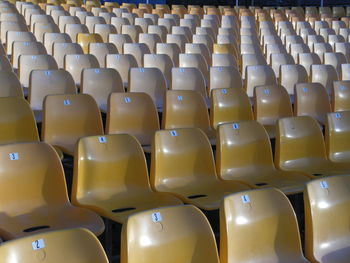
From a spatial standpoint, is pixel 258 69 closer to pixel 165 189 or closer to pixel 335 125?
pixel 335 125

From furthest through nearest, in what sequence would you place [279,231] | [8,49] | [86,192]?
1. [8,49]
2. [86,192]
3. [279,231]

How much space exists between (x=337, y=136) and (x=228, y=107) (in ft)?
2.73

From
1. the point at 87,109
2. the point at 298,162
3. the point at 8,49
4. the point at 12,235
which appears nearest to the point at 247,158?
the point at 298,162

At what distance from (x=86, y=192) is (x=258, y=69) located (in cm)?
300

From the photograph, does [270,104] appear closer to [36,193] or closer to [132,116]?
[132,116]

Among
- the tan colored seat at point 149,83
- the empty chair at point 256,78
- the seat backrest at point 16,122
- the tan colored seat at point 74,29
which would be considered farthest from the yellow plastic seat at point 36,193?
the tan colored seat at point 74,29

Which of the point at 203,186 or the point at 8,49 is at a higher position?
the point at 8,49

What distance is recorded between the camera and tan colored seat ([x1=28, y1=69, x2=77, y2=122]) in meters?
4.59

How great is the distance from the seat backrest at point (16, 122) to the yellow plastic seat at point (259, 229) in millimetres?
1644

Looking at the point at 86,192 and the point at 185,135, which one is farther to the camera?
the point at 185,135

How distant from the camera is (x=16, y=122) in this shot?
370cm

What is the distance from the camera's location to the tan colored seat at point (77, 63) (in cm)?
546

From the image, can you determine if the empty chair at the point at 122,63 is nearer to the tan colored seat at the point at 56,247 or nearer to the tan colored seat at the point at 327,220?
the tan colored seat at the point at 327,220

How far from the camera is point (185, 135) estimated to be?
354 centimetres
